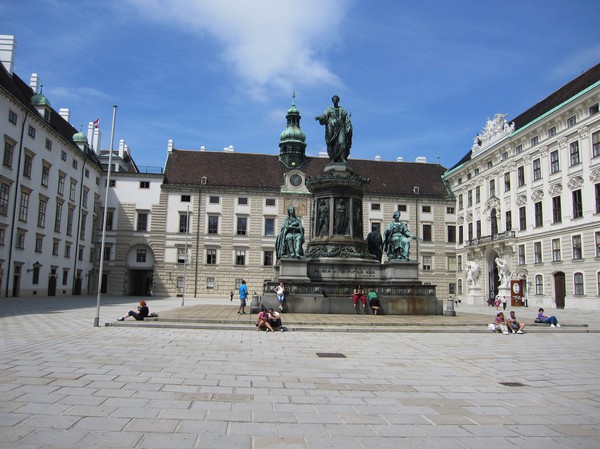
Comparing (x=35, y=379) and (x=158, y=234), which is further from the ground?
(x=158, y=234)

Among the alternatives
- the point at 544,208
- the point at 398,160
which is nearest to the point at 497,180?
the point at 544,208

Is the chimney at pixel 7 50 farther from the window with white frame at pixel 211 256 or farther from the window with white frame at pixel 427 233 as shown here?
the window with white frame at pixel 427 233

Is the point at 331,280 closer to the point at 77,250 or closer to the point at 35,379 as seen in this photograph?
the point at 35,379

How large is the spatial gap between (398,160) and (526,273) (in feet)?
94.0

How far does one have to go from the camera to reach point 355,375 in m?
9.40

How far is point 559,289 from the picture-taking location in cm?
4306

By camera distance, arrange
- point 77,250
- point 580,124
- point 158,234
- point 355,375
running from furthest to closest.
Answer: point 158,234 < point 77,250 < point 580,124 < point 355,375

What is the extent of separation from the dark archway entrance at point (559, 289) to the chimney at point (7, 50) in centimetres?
5175

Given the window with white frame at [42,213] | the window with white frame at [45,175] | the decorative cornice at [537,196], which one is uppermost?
the window with white frame at [45,175]

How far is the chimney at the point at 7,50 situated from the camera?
44.8 m

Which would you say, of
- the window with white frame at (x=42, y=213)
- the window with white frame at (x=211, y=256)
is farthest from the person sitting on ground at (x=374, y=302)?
the window with white frame at (x=211, y=256)

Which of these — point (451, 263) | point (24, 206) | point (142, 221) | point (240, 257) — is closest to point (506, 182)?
point (451, 263)

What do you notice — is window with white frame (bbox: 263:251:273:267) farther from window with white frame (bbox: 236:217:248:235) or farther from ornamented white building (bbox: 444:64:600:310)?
ornamented white building (bbox: 444:64:600:310)

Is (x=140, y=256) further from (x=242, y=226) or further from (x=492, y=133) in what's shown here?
(x=492, y=133)
